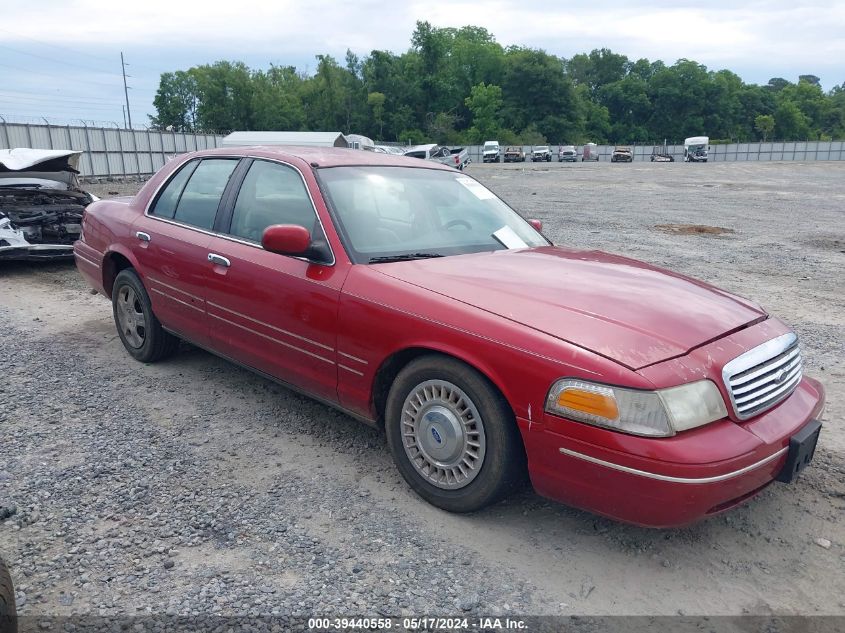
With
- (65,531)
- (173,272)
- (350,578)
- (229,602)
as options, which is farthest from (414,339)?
(173,272)

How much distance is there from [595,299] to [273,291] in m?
1.76

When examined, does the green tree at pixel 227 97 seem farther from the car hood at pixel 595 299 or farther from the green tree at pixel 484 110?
the car hood at pixel 595 299

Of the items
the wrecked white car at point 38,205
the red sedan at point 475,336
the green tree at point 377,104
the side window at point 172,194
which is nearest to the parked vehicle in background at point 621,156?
the green tree at point 377,104

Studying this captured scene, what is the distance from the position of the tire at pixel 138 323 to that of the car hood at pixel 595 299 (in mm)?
2342

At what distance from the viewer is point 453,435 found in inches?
118

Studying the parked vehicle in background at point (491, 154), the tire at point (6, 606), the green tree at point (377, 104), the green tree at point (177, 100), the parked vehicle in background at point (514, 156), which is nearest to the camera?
the tire at point (6, 606)

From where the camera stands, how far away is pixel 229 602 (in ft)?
8.30

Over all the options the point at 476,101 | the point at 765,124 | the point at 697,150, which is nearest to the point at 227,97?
the point at 476,101

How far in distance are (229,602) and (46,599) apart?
0.69 m

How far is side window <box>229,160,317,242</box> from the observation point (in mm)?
3844

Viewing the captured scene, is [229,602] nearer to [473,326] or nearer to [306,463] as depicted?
[306,463]

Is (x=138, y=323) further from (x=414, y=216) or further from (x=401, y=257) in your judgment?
(x=401, y=257)

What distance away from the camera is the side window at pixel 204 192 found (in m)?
4.43

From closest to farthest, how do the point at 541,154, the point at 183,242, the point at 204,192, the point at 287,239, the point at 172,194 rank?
1. the point at 287,239
2. the point at 183,242
3. the point at 204,192
4. the point at 172,194
5. the point at 541,154
